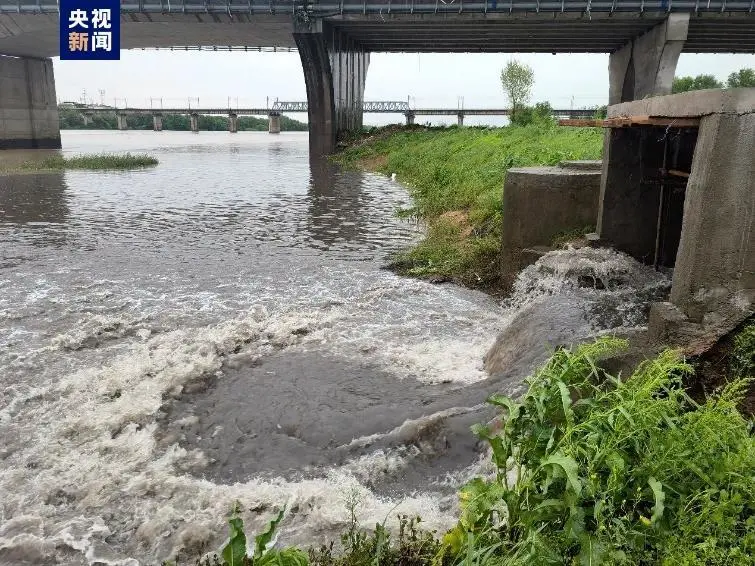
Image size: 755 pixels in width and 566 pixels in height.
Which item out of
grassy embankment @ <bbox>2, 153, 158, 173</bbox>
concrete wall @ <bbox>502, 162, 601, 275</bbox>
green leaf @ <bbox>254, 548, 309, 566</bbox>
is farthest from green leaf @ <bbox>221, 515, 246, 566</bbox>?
grassy embankment @ <bbox>2, 153, 158, 173</bbox>

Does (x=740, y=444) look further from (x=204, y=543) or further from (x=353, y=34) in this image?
(x=353, y=34)

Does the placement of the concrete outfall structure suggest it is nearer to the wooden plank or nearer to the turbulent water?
the wooden plank

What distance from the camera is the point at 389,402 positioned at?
20.1ft

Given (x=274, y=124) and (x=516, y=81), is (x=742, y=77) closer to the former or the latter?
(x=516, y=81)

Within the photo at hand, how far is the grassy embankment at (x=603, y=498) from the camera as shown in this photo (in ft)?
9.32

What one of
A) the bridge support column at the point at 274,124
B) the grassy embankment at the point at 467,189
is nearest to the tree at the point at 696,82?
the grassy embankment at the point at 467,189

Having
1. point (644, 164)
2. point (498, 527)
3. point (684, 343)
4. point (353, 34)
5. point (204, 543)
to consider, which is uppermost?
point (353, 34)

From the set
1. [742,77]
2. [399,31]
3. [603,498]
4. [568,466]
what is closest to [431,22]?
[399,31]

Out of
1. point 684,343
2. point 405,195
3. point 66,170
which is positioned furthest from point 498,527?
point 66,170

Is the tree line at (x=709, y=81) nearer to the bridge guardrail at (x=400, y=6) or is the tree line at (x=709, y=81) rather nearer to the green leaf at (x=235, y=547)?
the bridge guardrail at (x=400, y=6)

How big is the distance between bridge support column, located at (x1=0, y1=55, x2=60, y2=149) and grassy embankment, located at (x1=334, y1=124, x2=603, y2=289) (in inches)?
1520

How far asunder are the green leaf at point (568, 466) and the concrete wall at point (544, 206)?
22.1 ft

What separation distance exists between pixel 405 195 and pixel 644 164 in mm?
13358

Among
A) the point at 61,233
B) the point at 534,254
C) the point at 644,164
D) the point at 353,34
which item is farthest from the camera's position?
the point at 353,34
